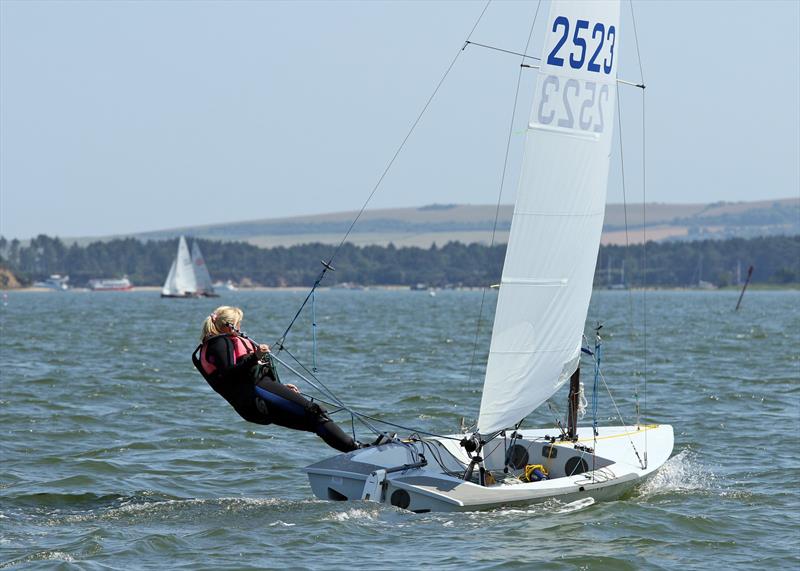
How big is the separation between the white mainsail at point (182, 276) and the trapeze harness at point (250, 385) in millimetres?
85425

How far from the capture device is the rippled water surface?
8734 mm

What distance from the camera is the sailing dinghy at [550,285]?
10.1 metres

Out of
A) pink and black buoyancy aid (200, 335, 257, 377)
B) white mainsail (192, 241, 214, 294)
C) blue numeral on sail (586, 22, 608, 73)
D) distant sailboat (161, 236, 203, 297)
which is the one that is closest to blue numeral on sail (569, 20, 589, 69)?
blue numeral on sail (586, 22, 608, 73)

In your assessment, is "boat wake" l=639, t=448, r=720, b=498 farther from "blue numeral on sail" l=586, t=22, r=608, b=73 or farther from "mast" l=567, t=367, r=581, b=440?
"blue numeral on sail" l=586, t=22, r=608, b=73

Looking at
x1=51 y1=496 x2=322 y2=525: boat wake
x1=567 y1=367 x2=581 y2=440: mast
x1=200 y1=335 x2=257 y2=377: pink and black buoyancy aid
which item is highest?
x1=200 y1=335 x2=257 y2=377: pink and black buoyancy aid

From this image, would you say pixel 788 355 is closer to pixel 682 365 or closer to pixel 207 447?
pixel 682 365

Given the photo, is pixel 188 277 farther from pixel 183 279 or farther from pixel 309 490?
pixel 309 490

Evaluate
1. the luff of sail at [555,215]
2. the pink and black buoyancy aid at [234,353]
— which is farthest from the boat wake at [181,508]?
the luff of sail at [555,215]

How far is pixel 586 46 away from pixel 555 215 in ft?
4.52

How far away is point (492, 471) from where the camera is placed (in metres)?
10.8

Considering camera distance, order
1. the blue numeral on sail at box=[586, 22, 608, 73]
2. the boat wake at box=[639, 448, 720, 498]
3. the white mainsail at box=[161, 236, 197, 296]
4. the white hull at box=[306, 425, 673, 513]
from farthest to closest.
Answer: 1. the white mainsail at box=[161, 236, 197, 296]
2. the boat wake at box=[639, 448, 720, 498]
3. the blue numeral on sail at box=[586, 22, 608, 73]
4. the white hull at box=[306, 425, 673, 513]

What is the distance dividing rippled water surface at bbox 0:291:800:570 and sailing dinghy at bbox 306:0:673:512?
33 cm

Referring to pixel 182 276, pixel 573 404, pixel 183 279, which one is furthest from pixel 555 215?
pixel 183 279

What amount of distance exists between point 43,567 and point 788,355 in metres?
22.9
